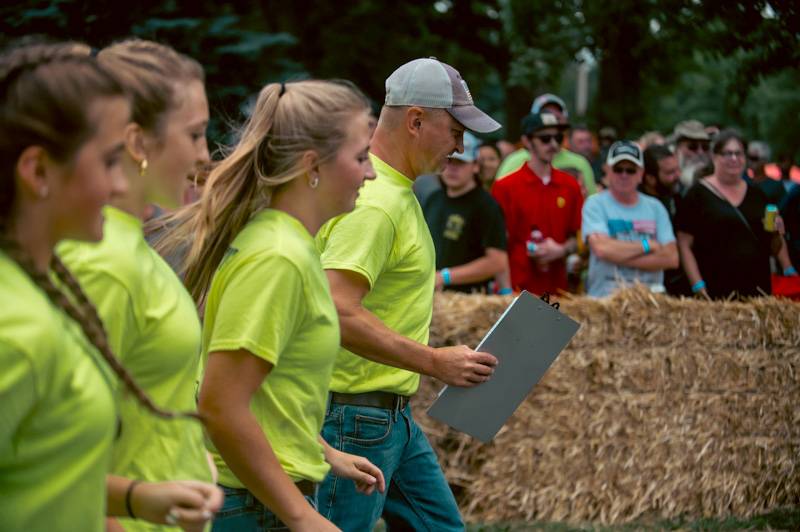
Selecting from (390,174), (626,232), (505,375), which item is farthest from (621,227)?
(390,174)

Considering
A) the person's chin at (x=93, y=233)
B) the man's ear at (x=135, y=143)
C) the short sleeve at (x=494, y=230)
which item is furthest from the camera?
the short sleeve at (x=494, y=230)

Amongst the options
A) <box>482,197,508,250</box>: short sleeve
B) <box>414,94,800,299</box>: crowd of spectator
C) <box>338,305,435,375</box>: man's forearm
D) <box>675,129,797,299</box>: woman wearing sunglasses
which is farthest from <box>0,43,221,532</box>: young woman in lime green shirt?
<box>675,129,797,299</box>: woman wearing sunglasses

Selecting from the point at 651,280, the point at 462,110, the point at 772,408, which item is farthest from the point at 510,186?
the point at 462,110

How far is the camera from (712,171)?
9125 mm

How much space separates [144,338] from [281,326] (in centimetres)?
46

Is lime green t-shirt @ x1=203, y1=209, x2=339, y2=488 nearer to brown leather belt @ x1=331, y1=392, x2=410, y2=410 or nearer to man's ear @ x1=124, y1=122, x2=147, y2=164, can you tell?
man's ear @ x1=124, y1=122, x2=147, y2=164

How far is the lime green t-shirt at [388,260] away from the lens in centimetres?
380

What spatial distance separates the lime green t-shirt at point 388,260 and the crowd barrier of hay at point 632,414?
2.78 metres

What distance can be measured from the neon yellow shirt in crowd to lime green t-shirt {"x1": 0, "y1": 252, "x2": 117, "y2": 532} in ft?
0.83

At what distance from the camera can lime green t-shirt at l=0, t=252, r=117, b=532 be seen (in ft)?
5.88

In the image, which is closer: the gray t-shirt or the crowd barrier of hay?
the crowd barrier of hay

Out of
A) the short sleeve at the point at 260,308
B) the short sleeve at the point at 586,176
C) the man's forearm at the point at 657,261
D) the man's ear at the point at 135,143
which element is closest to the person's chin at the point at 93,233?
the man's ear at the point at 135,143

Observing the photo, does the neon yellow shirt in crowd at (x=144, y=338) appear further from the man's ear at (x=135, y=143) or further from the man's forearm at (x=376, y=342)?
the man's forearm at (x=376, y=342)

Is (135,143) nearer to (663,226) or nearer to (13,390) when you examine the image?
(13,390)
